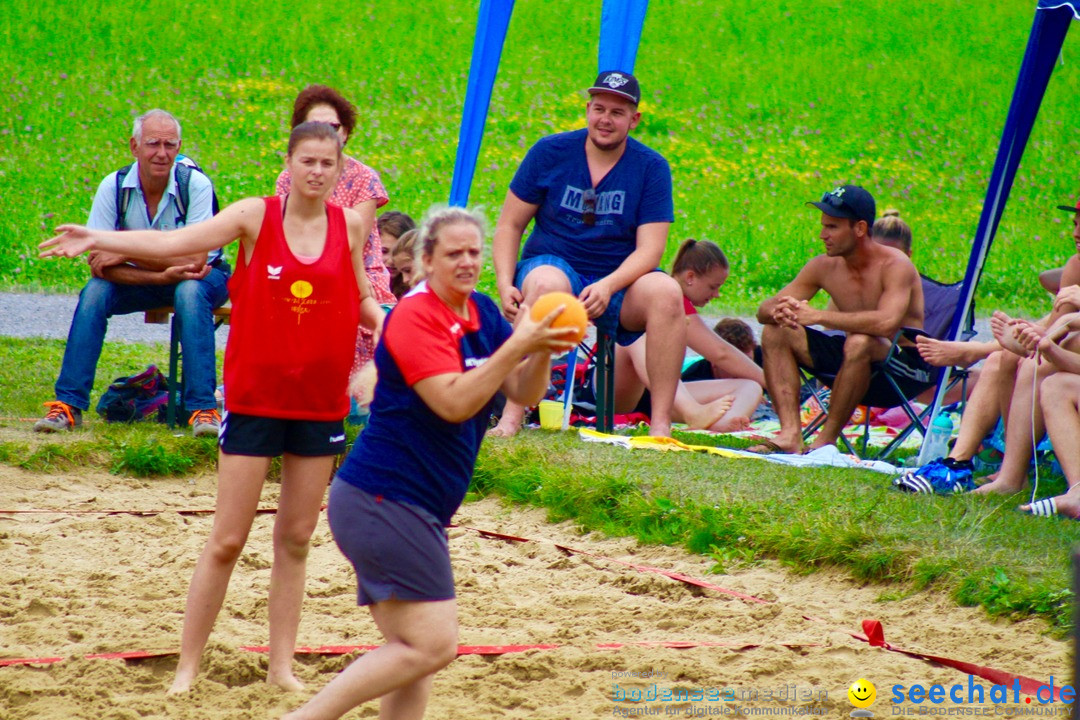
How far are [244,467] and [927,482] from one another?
145 inches

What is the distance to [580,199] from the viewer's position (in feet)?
23.3

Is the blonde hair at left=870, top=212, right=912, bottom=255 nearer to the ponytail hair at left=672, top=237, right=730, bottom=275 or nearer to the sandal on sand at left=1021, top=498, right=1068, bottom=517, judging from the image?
the ponytail hair at left=672, top=237, right=730, bottom=275

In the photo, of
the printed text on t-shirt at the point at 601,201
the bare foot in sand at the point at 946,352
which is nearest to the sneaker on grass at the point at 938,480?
the bare foot in sand at the point at 946,352

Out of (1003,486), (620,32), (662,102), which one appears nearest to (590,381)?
(620,32)

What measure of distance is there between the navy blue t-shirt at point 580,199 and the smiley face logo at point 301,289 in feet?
12.0

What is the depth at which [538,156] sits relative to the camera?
23.8 ft

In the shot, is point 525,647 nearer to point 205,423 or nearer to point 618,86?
point 205,423

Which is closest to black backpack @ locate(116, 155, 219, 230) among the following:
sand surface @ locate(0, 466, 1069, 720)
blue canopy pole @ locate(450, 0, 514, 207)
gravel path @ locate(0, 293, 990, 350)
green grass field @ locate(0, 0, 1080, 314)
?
blue canopy pole @ locate(450, 0, 514, 207)

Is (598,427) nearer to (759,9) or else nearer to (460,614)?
(460,614)

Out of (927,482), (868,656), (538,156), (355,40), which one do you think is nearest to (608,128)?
(538,156)

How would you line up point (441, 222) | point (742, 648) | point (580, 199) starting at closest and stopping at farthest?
point (441, 222)
point (742, 648)
point (580, 199)

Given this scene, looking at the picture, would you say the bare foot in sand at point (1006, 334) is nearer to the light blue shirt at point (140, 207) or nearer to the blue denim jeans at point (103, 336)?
the blue denim jeans at point (103, 336)

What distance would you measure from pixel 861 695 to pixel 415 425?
5.36 ft

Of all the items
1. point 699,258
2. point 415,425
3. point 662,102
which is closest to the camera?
point 415,425
